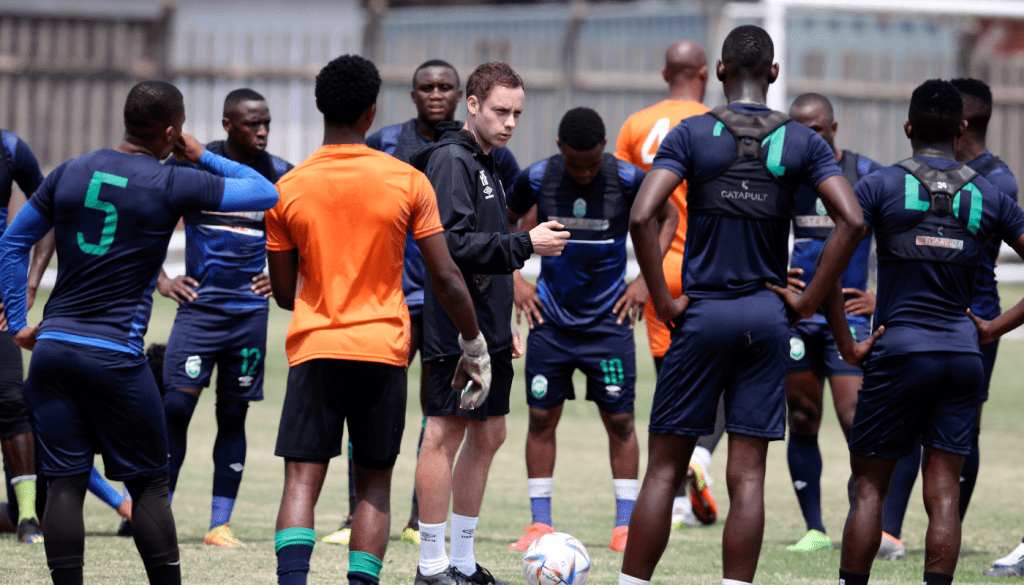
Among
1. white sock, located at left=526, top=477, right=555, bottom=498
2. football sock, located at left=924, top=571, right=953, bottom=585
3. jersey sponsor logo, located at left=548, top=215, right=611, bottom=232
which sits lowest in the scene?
white sock, located at left=526, top=477, right=555, bottom=498

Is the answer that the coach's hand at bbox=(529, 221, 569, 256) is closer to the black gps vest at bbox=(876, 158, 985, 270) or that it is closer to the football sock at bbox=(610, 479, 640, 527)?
the black gps vest at bbox=(876, 158, 985, 270)

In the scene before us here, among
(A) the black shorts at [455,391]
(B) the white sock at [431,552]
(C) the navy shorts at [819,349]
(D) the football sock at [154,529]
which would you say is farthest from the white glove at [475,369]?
(C) the navy shorts at [819,349]

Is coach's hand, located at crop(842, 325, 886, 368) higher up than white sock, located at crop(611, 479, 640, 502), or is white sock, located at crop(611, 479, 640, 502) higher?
coach's hand, located at crop(842, 325, 886, 368)

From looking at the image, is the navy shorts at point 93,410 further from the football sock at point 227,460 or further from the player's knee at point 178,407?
the player's knee at point 178,407

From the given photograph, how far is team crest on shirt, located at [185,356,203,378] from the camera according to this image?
762 centimetres

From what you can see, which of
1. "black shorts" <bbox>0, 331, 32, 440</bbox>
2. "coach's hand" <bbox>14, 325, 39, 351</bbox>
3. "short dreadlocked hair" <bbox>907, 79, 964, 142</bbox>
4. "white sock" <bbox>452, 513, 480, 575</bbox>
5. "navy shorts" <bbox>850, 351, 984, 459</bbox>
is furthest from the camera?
"black shorts" <bbox>0, 331, 32, 440</bbox>

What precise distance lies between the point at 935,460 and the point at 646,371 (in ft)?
33.3

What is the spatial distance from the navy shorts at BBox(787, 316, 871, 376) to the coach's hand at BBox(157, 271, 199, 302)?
3660 millimetres

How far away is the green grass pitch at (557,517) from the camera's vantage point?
6473mm

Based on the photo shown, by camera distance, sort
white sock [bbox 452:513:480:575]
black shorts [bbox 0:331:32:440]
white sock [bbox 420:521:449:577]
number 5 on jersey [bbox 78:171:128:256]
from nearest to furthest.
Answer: number 5 on jersey [bbox 78:171:128:256] < white sock [bbox 420:521:449:577] < white sock [bbox 452:513:480:575] < black shorts [bbox 0:331:32:440]

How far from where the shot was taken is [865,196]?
18.2 feet

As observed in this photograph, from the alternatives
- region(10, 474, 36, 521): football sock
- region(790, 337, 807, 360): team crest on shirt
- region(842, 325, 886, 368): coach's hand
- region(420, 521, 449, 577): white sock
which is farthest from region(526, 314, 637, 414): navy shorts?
region(10, 474, 36, 521): football sock

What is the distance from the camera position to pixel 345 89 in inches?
199

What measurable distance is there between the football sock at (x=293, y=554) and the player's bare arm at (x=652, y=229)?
Answer: 167 centimetres
